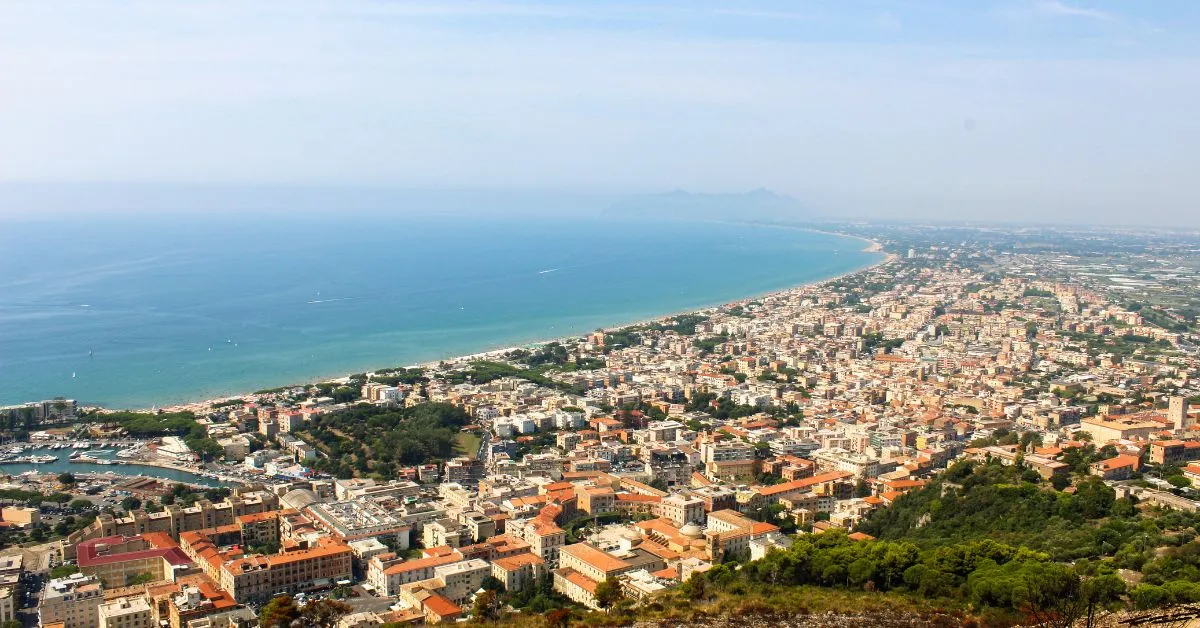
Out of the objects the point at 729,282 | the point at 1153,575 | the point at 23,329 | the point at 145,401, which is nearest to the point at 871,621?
the point at 1153,575

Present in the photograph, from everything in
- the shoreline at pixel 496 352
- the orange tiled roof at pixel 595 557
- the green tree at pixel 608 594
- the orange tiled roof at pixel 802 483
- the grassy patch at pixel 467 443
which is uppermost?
the green tree at pixel 608 594

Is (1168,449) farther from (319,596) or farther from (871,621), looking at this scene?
(319,596)

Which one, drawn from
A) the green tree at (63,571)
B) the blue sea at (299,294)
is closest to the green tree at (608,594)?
the green tree at (63,571)

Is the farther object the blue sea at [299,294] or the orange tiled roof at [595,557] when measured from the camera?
the blue sea at [299,294]

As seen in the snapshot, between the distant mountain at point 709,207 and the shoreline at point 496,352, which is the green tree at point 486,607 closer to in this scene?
the shoreline at point 496,352

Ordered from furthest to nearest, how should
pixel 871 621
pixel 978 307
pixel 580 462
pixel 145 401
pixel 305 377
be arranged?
pixel 978 307
pixel 305 377
pixel 145 401
pixel 580 462
pixel 871 621

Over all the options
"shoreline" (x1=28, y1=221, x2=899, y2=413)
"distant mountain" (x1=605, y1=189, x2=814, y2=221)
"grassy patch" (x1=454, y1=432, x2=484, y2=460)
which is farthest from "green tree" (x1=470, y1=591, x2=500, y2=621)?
"distant mountain" (x1=605, y1=189, x2=814, y2=221)

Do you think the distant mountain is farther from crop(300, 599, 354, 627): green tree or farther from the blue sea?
crop(300, 599, 354, 627): green tree
